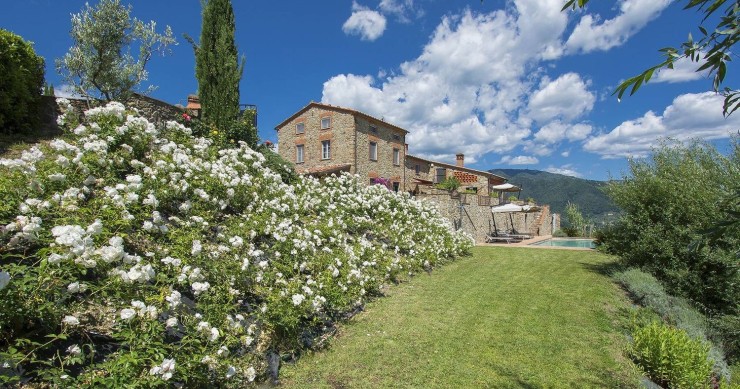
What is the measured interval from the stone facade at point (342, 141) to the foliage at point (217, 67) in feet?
40.3

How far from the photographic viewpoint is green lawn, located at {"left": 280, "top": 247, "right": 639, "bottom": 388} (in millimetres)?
4156

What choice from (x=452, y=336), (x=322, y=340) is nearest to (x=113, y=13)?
(x=322, y=340)

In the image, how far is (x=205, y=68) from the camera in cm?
1248

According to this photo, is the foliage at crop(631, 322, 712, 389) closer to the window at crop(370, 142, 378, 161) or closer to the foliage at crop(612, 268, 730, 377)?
the foliage at crop(612, 268, 730, 377)

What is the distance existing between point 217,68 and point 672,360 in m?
13.9

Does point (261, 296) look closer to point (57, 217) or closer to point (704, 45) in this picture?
point (57, 217)

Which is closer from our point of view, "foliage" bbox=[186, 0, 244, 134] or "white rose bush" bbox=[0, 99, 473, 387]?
"white rose bush" bbox=[0, 99, 473, 387]

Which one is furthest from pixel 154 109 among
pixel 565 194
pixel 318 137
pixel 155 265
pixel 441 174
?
pixel 565 194

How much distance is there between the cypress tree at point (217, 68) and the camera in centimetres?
1234

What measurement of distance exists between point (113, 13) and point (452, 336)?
14299mm

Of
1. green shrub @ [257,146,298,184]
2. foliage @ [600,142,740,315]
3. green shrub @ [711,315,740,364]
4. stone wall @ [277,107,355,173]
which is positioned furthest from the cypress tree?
green shrub @ [711,315,740,364]

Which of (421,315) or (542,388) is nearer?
(542,388)

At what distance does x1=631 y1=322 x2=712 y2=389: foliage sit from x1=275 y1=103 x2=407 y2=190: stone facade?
69.3 feet

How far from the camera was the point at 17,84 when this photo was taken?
8.09 meters
